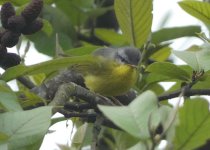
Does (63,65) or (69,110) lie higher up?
(63,65)

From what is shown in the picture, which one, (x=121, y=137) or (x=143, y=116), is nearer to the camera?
(x=143, y=116)

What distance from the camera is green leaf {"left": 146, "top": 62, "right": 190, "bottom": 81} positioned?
2030 millimetres

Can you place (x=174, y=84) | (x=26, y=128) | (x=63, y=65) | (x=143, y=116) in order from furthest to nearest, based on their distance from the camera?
(x=174, y=84), (x=63, y=65), (x=26, y=128), (x=143, y=116)

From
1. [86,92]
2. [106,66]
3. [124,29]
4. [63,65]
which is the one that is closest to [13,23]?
[63,65]

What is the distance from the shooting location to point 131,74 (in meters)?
3.50

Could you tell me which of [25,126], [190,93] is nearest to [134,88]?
[190,93]

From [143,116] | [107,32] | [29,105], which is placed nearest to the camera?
[143,116]

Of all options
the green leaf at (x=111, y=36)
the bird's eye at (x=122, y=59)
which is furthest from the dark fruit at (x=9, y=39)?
the bird's eye at (x=122, y=59)

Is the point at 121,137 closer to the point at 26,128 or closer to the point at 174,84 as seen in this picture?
the point at 174,84

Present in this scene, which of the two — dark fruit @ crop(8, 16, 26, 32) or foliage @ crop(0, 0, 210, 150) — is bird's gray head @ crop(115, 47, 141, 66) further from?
dark fruit @ crop(8, 16, 26, 32)

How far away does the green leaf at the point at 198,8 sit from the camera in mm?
2141

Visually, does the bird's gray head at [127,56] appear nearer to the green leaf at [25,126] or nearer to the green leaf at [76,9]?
the green leaf at [76,9]

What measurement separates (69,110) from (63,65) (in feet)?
0.99

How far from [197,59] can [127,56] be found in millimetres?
1358
